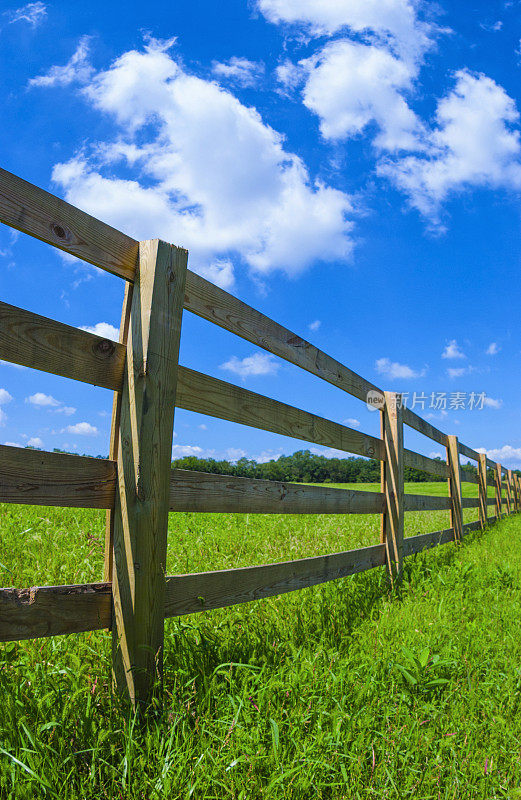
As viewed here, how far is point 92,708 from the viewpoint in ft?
6.30

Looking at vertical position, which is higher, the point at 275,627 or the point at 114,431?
the point at 114,431

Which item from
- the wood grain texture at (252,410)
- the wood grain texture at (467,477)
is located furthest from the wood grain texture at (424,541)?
the wood grain texture at (252,410)

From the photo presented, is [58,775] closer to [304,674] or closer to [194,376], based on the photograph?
[304,674]

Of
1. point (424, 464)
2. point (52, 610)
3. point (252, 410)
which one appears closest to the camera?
point (52, 610)

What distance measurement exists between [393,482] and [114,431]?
11.3 ft

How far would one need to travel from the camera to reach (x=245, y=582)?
275 cm

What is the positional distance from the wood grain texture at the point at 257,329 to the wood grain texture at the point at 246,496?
816mm

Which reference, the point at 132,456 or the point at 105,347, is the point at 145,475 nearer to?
the point at 132,456

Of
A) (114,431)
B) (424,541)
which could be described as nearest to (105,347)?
(114,431)

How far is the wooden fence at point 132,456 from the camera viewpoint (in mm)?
1845

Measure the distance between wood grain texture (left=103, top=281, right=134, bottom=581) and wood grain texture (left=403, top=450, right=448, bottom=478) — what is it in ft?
12.9

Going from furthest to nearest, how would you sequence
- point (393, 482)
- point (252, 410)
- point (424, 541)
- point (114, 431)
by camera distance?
point (424, 541) < point (393, 482) < point (252, 410) < point (114, 431)

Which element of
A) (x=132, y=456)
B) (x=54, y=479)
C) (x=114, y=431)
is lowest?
(x=54, y=479)

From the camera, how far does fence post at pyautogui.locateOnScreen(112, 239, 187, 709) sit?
208 centimetres
